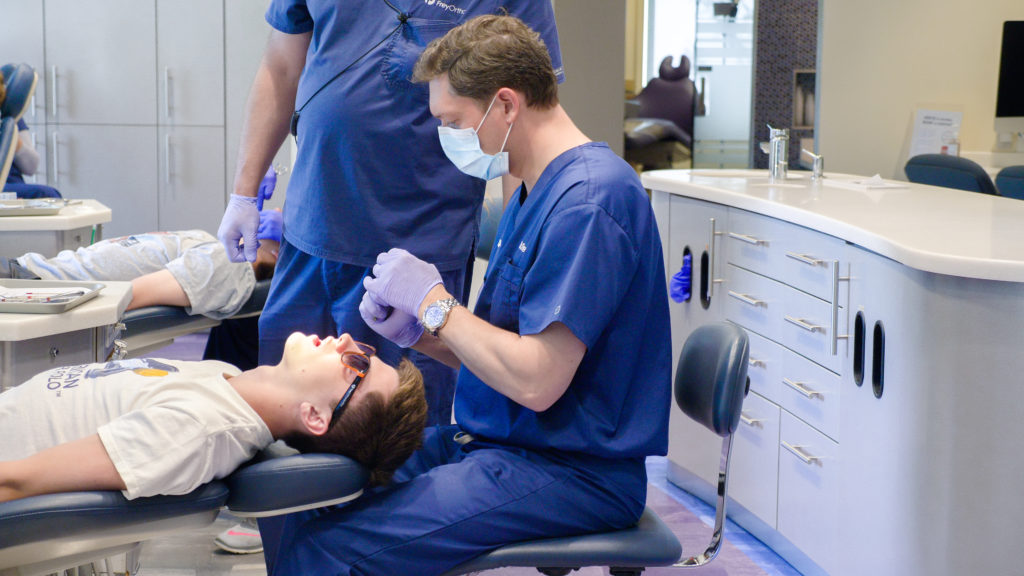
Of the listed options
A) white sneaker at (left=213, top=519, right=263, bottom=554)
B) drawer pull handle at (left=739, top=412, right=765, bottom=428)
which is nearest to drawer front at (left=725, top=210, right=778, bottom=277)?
drawer pull handle at (left=739, top=412, right=765, bottom=428)

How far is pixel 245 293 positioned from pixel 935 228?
1.82 meters

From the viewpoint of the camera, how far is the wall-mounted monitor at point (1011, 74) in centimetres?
493

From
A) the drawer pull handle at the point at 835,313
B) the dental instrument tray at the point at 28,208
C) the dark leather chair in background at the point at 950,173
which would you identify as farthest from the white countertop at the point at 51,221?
the dark leather chair in background at the point at 950,173

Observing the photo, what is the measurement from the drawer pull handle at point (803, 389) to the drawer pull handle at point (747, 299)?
217mm

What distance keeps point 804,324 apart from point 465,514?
122 cm

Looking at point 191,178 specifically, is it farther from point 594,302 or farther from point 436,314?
point 594,302

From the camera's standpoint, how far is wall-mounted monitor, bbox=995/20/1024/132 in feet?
16.2

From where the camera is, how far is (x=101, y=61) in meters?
4.98

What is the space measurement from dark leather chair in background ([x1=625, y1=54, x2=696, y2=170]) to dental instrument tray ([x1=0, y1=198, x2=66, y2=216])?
442cm

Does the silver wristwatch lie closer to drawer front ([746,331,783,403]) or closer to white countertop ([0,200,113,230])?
drawer front ([746,331,783,403])

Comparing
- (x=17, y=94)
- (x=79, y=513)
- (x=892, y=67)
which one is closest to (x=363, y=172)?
(x=79, y=513)

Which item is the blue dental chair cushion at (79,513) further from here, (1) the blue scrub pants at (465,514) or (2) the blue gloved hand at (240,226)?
(2) the blue gloved hand at (240,226)

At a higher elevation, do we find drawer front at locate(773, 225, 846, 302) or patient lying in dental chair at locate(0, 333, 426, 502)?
drawer front at locate(773, 225, 846, 302)

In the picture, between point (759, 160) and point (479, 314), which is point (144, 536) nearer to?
point (479, 314)
